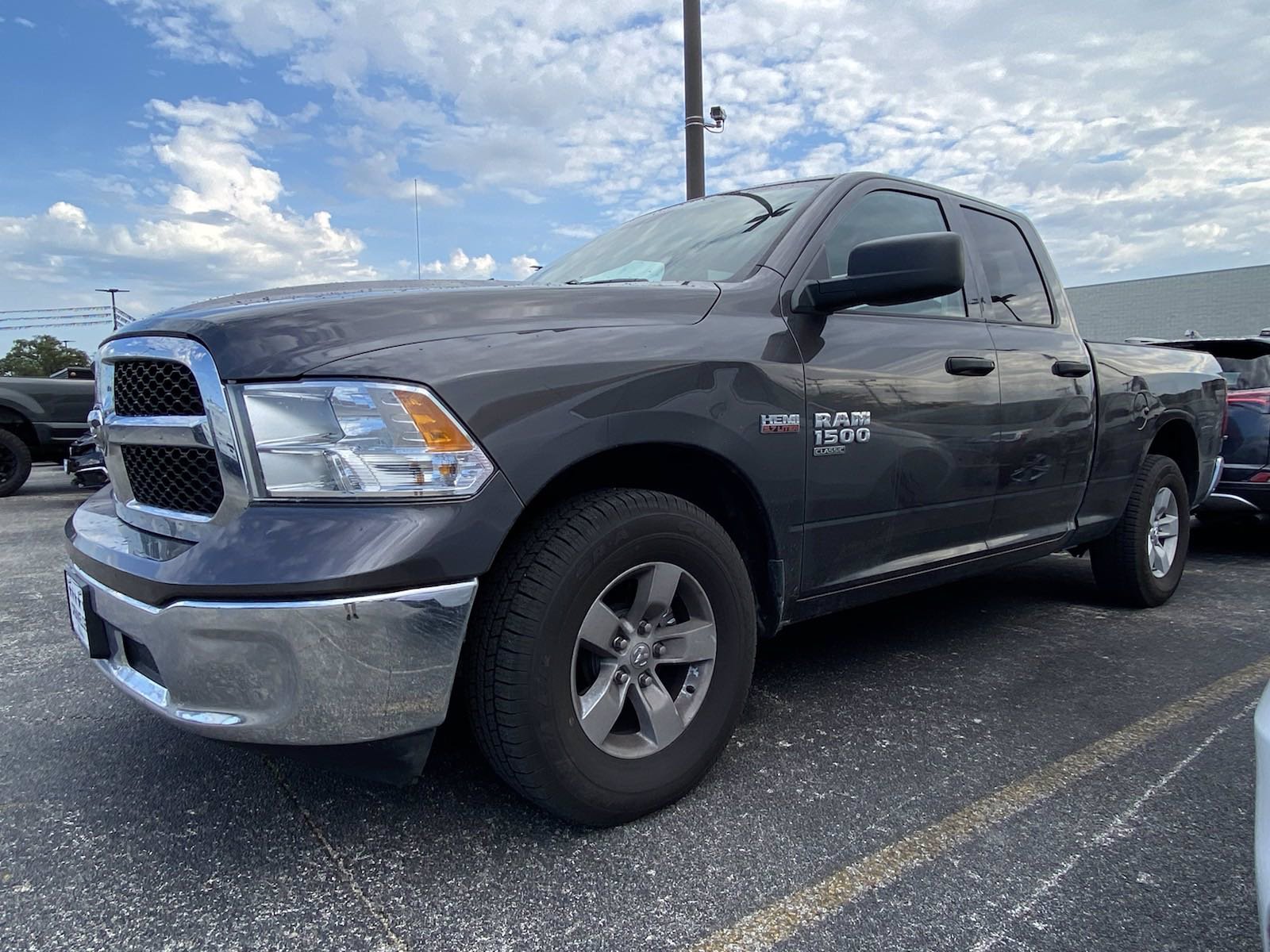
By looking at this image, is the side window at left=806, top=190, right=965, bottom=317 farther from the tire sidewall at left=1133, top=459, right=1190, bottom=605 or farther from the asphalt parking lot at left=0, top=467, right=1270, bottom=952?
the tire sidewall at left=1133, top=459, right=1190, bottom=605

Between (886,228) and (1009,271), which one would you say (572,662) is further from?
(1009,271)

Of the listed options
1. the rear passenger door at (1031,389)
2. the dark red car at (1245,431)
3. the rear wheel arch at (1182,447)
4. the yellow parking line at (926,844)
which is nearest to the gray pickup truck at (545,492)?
the rear passenger door at (1031,389)

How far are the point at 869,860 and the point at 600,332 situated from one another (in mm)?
1380

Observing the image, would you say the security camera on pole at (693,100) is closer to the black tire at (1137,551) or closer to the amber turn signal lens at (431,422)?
the black tire at (1137,551)

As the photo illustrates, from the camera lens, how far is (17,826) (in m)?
2.17

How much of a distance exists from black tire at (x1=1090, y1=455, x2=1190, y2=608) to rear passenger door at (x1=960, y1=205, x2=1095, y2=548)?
0.58 m

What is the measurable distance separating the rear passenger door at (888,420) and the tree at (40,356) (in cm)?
6475

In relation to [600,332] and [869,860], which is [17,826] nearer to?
[600,332]

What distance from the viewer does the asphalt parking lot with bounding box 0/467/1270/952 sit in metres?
1.77

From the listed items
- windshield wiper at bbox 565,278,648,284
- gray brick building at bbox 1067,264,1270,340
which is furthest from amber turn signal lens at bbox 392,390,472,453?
gray brick building at bbox 1067,264,1270,340

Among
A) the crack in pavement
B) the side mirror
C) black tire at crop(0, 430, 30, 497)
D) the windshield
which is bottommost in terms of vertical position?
the crack in pavement

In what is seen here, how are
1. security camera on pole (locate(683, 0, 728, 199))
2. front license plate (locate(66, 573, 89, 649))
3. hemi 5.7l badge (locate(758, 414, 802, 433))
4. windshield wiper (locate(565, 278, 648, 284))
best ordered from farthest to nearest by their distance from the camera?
1. security camera on pole (locate(683, 0, 728, 199))
2. windshield wiper (locate(565, 278, 648, 284))
3. hemi 5.7l badge (locate(758, 414, 802, 433))
4. front license plate (locate(66, 573, 89, 649))

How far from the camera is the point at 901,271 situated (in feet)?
7.86

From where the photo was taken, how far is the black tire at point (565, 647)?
6.16 feet
